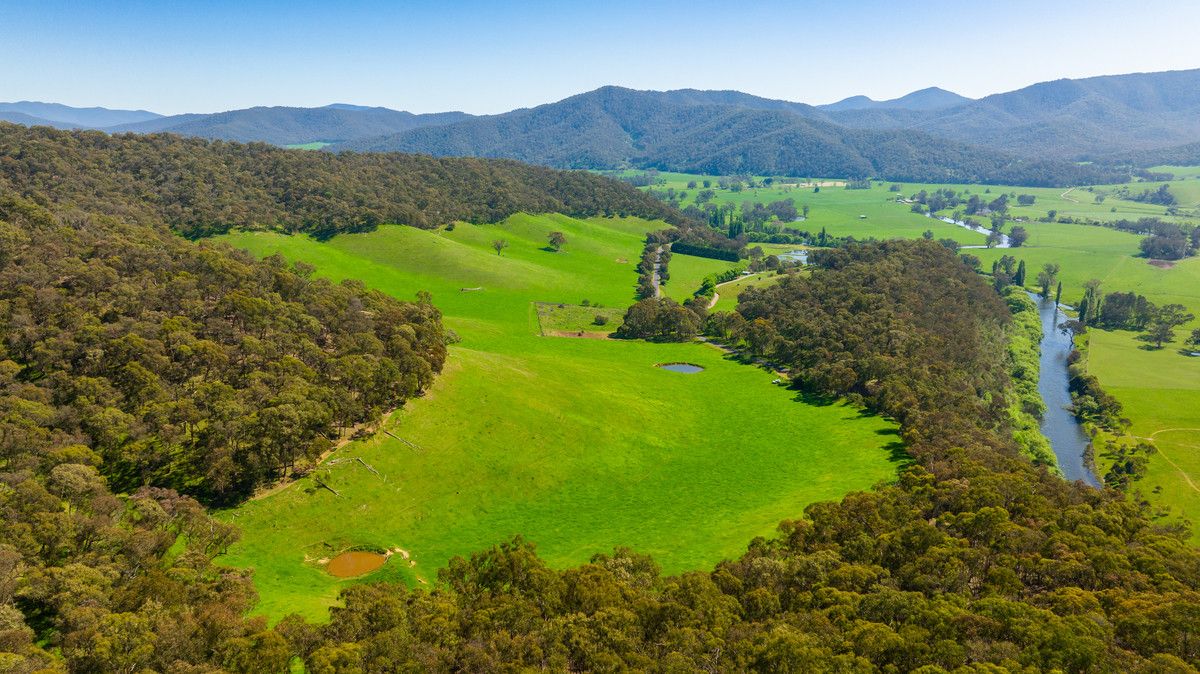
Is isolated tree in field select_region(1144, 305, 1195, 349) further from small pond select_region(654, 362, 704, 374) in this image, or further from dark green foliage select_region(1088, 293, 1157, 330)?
small pond select_region(654, 362, 704, 374)

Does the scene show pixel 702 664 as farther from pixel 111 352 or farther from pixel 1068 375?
pixel 1068 375

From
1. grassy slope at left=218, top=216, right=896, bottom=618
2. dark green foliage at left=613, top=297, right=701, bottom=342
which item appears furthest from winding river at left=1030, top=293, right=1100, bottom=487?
dark green foliage at left=613, top=297, right=701, bottom=342

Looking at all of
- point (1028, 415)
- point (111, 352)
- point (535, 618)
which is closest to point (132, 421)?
point (111, 352)

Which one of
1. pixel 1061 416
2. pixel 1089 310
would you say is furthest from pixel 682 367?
pixel 1089 310

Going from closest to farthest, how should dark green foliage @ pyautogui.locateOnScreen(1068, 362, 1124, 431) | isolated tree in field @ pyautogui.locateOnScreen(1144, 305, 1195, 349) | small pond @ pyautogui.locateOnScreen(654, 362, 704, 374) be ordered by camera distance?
dark green foliage @ pyautogui.locateOnScreen(1068, 362, 1124, 431), small pond @ pyautogui.locateOnScreen(654, 362, 704, 374), isolated tree in field @ pyautogui.locateOnScreen(1144, 305, 1195, 349)

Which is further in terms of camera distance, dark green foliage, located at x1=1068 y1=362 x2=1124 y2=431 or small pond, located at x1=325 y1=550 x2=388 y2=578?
dark green foliage, located at x1=1068 y1=362 x2=1124 y2=431
